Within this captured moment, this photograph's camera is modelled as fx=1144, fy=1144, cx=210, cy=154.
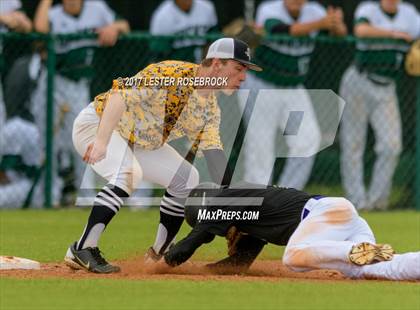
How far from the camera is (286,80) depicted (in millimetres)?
13930

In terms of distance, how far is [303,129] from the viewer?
13.9 meters

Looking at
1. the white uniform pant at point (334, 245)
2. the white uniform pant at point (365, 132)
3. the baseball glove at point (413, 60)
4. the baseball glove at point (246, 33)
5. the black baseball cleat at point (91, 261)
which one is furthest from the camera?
the baseball glove at point (413, 60)

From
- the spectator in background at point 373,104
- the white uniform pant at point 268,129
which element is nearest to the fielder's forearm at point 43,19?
the white uniform pant at point 268,129

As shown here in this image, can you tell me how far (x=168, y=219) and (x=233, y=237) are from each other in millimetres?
623

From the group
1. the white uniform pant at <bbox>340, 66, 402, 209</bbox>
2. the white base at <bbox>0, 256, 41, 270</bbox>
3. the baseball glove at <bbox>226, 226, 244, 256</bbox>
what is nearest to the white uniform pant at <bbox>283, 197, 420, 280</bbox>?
the baseball glove at <bbox>226, 226, 244, 256</bbox>

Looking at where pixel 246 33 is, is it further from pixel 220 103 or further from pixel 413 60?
pixel 413 60

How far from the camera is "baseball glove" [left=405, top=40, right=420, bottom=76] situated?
1417cm

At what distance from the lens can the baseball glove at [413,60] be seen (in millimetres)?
14172

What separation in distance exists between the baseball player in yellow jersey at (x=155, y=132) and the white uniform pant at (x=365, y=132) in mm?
5645

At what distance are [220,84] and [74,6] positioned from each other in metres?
6.12

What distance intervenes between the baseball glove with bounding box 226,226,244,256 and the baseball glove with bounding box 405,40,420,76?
6.54 meters

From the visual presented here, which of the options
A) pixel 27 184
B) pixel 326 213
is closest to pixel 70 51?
pixel 27 184

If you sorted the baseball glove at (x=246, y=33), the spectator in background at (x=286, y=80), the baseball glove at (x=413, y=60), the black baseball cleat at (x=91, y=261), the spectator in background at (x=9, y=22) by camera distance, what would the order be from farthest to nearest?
the baseball glove at (x=413, y=60) < the spectator in background at (x=286, y=80) < the spectator in background at (x=9, y=22) < the baseball glove at (x=246, y=33) < the black baseball cleat at (x=91, y=261)

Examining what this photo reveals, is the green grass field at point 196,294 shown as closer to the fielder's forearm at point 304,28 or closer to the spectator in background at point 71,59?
the spectator in background at point 71,59
